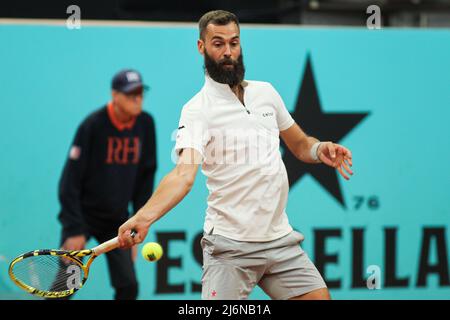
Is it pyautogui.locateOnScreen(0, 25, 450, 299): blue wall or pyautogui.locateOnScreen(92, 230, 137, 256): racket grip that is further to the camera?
pyautogui.locateOnScreen(0, 25, 450, 299): blue wall

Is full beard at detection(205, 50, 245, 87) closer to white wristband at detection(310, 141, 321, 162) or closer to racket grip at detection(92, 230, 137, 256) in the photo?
white wristband at detection(310, 141, 321, 162)

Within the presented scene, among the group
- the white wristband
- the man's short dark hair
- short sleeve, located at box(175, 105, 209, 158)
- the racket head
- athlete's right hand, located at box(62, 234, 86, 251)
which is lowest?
athlete's right hand, located at box(62, 234, 86, 251)

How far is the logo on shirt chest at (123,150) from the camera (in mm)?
7359

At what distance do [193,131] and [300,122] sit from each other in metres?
2.91

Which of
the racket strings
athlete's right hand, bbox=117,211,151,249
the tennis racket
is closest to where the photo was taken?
athlete's right hand, bbox=117,211,151,249

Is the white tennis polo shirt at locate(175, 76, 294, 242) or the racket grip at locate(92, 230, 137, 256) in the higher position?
the white tennis polo shirt at locate(175, 76, 294, 242)

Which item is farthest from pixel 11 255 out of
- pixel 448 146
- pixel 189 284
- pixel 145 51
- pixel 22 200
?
pixel 448 146

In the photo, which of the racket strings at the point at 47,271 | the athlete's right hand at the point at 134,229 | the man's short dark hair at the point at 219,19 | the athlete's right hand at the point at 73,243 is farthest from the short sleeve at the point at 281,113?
the athlete's right hand at the point at 73,243

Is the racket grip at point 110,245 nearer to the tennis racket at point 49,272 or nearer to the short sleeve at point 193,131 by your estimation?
the tennis racket at point 49,272

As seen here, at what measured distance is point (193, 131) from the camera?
4.80m

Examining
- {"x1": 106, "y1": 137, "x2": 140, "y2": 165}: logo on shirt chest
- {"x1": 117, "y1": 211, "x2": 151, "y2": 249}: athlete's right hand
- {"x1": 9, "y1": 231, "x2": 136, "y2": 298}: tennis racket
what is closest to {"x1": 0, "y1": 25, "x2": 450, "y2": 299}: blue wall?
{"x1": 106, "y1": 137, "x2": 140, "y2": 165}: logo on shirt chest

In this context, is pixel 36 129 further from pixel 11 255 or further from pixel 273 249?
pixel 273 249

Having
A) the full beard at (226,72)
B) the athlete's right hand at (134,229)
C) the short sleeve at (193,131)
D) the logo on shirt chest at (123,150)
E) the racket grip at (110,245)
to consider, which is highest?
the full beard at (226,72)

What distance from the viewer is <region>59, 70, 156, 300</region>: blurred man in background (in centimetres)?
732
